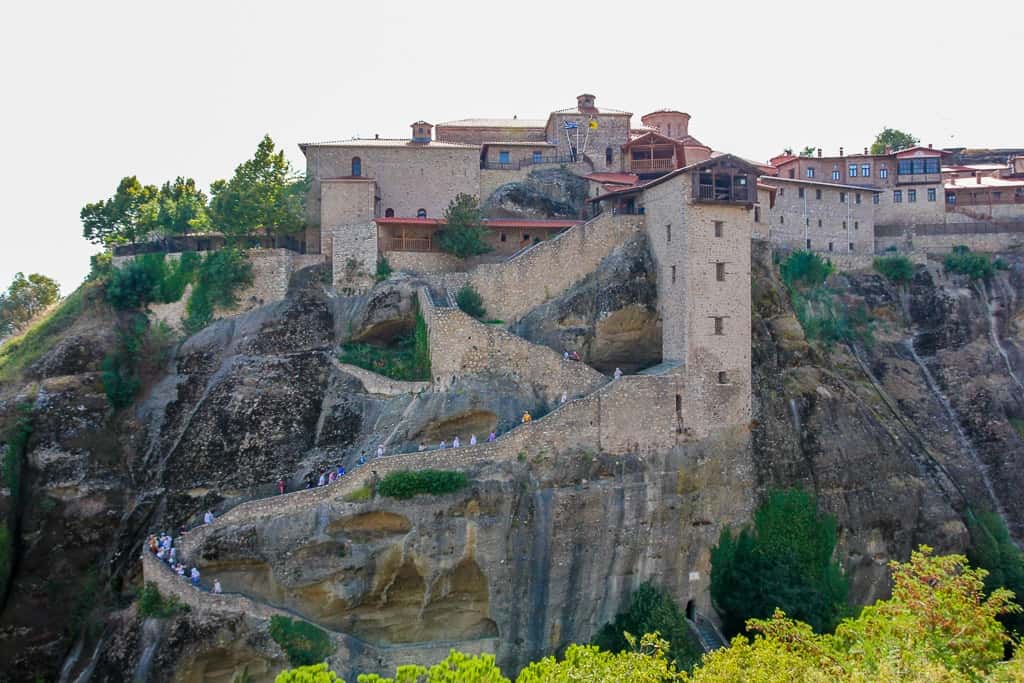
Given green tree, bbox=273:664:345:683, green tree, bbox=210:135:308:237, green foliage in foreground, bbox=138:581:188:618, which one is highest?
green tree, bbox=210:135:308:237

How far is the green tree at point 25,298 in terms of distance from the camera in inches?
2557

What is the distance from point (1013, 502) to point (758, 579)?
15.8 meters

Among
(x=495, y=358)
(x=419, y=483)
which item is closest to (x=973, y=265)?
(x=495, y=358)

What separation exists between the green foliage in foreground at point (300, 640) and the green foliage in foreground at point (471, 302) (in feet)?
52.5

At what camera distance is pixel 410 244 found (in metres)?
48.9

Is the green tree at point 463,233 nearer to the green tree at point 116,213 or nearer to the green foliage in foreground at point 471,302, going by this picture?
the green foliage in foreground at point 471,302

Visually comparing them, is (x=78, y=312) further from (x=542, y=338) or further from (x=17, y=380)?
(x=542, y=338)

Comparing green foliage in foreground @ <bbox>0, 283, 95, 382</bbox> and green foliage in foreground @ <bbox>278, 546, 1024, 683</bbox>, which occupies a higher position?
green foliage in foreground @ <bbox>0, 283, 95, 382</bbox>

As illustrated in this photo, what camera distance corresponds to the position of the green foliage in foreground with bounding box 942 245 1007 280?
53594 millimetres

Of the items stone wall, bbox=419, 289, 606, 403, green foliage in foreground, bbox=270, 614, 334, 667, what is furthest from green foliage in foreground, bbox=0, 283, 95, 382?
green foliage in foreground, bbox=270, 614, 334, 667

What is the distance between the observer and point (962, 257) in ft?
178

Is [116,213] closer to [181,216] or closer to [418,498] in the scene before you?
[181,216]

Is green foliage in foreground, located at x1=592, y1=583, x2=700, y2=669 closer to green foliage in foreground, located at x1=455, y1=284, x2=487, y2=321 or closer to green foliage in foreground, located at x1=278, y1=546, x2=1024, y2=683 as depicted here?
green foliage in foreground, located at x1=278, y1=546, x2=1024, y2=683

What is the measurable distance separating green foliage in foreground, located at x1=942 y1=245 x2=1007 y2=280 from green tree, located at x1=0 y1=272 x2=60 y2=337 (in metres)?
54.1
